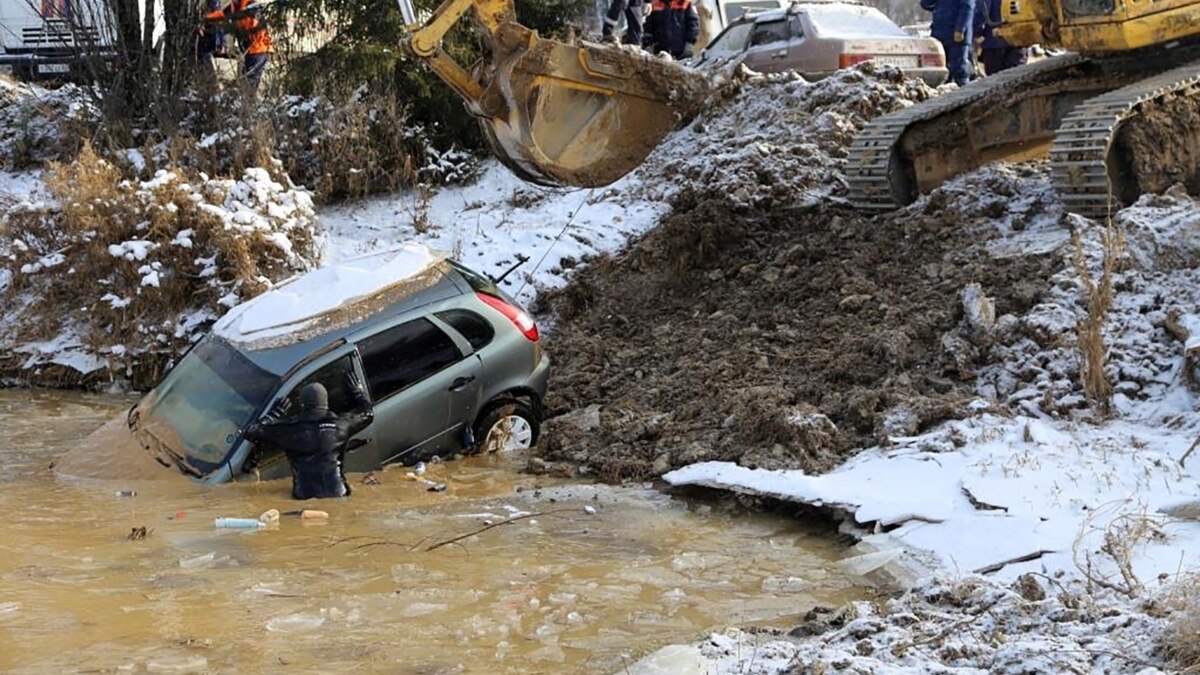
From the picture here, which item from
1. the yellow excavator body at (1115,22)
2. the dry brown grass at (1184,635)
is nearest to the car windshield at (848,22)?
the yellow excavator body at (1115,22)

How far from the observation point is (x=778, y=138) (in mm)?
15805

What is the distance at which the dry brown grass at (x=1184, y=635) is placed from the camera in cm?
562

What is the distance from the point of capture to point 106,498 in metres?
9.45

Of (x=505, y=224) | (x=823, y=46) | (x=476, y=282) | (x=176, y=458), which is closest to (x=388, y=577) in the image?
(x=176, y=458)

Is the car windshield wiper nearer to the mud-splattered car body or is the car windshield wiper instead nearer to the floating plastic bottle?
the floating plastic bottle

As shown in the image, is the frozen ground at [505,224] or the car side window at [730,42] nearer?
the frozen ground at [505,224]

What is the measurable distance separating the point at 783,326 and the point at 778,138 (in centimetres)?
418

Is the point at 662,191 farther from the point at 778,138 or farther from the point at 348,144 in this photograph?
the point at 348,144

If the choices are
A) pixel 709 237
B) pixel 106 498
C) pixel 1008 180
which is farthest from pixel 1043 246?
pixel 106 498

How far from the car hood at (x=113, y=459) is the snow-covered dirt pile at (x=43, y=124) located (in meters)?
7.89

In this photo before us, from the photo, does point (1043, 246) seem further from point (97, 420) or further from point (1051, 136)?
point (97, 420)

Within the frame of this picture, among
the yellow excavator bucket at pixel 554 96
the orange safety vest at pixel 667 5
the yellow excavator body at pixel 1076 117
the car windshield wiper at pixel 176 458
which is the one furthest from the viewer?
the orange safety vest at pixel 667 5

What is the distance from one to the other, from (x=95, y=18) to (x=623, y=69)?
26.9 feet

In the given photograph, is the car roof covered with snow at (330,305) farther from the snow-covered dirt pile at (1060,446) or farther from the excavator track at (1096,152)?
the excavator track at (1096,152)
